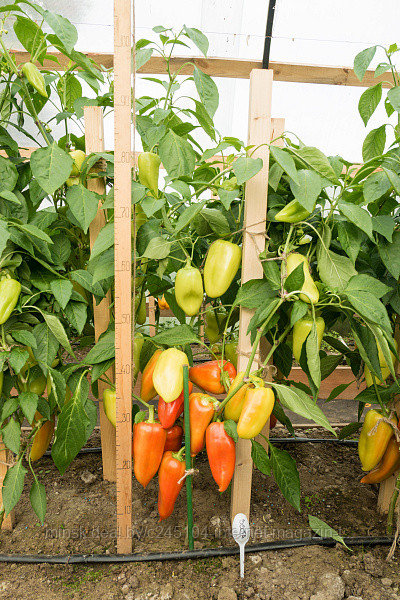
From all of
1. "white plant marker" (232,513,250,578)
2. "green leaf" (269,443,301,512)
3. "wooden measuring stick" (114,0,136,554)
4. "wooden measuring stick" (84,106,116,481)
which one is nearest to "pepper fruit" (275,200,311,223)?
"wooden measuring stick" (114,0,136,554)

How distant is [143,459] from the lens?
1.15 meters

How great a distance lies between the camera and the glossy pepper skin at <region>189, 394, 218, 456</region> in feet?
3.79

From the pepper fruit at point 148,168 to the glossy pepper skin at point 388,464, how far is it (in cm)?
96

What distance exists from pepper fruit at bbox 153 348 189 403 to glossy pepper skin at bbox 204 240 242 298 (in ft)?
0.60

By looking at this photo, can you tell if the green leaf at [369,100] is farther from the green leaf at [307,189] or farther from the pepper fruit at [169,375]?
the pepper fruit at [169,375]

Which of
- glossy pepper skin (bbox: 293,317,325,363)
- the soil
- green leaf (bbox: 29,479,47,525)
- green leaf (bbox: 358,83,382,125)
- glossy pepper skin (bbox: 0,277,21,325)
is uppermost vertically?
green leaf (bbox: 358,83,382,125)

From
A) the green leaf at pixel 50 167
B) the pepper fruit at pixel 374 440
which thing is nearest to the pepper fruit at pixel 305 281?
the pepper fruit at pixel 374 440

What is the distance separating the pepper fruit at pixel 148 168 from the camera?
117 cm

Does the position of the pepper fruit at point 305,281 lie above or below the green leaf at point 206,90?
below

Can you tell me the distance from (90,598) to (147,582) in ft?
0.44

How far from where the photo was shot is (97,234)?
1.34 meters

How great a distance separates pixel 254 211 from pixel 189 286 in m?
0.24

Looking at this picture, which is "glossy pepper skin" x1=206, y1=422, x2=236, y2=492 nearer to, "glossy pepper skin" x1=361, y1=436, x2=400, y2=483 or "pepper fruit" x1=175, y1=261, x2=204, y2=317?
"pepper fruit" x1=175, y1=261, x2=204, y2=317

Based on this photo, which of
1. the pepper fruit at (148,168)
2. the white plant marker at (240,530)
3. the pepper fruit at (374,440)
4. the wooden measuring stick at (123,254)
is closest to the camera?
the wooden measuring stick at (123,254)
